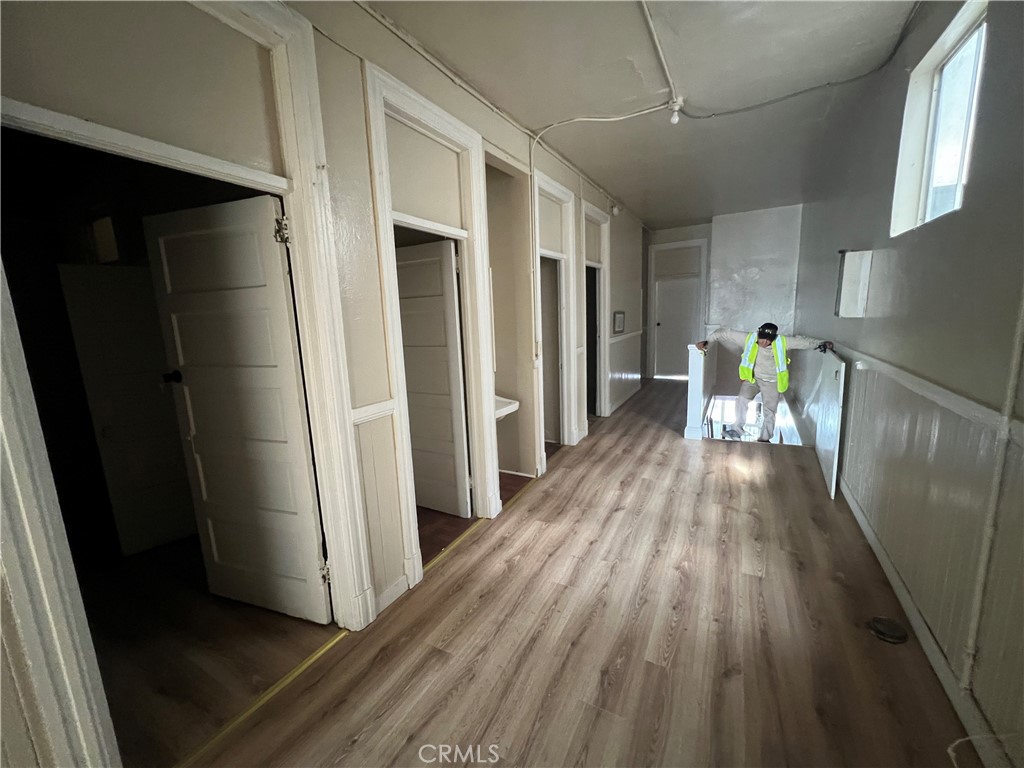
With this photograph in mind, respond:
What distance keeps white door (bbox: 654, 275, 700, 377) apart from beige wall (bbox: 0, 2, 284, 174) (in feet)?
25.7

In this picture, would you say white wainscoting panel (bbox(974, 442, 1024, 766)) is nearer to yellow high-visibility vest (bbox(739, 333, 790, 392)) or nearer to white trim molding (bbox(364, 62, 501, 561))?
white trim molding (bbox(364, 62, 501, 561))

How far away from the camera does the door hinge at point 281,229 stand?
168 cm

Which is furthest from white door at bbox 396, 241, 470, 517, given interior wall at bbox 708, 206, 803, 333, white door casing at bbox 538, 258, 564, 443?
interior wall at bbox 708, 206, 803, 333

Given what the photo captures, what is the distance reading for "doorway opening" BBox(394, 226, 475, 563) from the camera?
2.70 m

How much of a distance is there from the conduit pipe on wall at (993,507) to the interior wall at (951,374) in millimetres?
19

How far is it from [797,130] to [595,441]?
3.40m

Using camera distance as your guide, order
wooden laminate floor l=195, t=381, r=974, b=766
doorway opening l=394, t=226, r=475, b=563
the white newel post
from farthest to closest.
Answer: the white newel post < doorway opening l=394, t=226, r=475, b=563 < wooden laminate floor l=195, t=381, r=974, b=766

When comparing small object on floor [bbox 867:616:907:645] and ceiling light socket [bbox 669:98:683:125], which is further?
ceiling light socket [bbox 669:98:683:125]

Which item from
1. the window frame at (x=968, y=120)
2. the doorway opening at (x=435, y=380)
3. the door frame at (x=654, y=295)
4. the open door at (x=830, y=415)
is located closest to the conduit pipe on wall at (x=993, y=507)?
the window frame at (x=968, y=120)

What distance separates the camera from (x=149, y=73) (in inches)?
49.5

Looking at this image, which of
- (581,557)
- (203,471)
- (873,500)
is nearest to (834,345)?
(873,500)

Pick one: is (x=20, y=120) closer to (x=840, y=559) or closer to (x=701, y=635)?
(x=701, y=635)

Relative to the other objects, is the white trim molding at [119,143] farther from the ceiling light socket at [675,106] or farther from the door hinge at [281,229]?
the ceiling light socket at [675,106]

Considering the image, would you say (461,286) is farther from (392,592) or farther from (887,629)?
(887,629)
